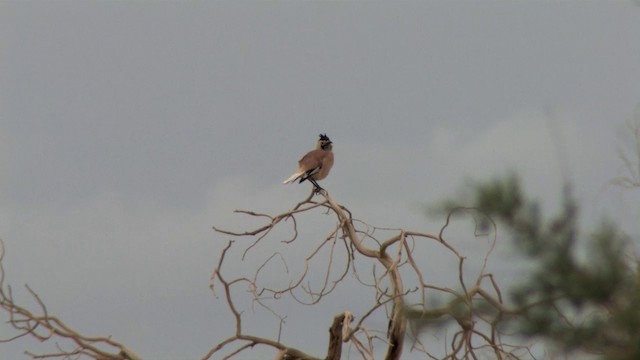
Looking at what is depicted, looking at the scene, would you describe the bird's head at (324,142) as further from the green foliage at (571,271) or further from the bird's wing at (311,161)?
the green foliage at (571,271)

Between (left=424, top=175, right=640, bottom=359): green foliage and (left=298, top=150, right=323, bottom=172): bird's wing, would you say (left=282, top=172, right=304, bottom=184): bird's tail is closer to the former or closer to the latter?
(left=298, top=150, right=323, bottom=172): bird's wing

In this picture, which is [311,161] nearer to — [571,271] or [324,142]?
[324,142]

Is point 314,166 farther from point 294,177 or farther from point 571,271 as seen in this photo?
point 571,271

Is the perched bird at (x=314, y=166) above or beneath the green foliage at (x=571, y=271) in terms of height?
Result: above

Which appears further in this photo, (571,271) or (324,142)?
(324,142)

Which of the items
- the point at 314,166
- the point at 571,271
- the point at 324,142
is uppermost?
the point at 324,142

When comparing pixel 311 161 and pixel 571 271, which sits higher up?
pixel 311 161

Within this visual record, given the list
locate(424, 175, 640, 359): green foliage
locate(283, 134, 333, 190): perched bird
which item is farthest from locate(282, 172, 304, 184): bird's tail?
locate(424, 175, 640, 359): green foliage

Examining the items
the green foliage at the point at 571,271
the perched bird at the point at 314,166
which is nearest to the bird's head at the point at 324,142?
the perched bird at the point at 314,166

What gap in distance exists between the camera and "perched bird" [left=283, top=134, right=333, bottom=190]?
7.52 meters

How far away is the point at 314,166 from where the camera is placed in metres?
7.61

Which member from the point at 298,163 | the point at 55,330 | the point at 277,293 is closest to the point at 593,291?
the point at 277,293

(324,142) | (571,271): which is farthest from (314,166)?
(571,271)

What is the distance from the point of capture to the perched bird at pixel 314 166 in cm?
752
